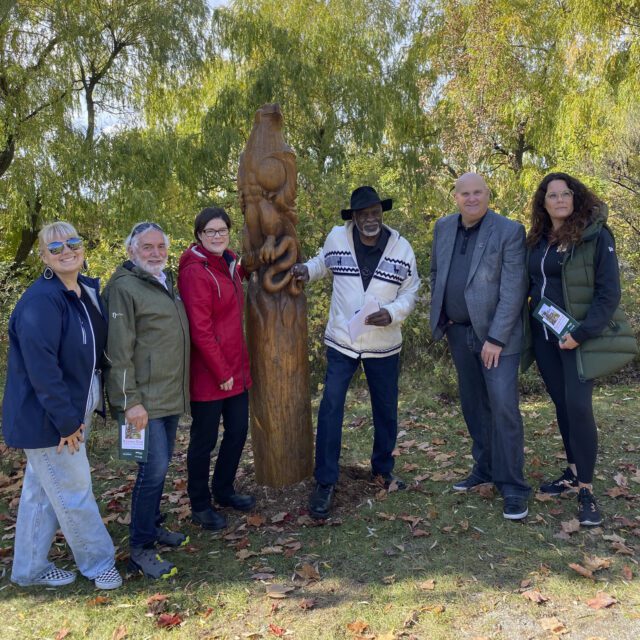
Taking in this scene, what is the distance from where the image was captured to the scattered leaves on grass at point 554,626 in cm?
278

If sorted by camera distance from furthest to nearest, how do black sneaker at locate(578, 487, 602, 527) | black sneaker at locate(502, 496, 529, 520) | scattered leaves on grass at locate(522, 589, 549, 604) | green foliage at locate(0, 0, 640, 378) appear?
green foliage at locate(0, 0, 640, 378) → black sneaker at locate(502, 496, 529, 520) → black sneaker at locate(578, 487, 602, 527) → scattered leaves on grass at locate(522, 589, 549, 604)

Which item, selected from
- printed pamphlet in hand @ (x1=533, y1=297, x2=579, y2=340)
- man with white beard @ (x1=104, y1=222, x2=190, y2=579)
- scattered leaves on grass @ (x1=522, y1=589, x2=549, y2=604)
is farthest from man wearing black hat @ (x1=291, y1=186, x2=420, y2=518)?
scattered leaves on grass @ (x1=522, y1=589, x2=549, y2=604)

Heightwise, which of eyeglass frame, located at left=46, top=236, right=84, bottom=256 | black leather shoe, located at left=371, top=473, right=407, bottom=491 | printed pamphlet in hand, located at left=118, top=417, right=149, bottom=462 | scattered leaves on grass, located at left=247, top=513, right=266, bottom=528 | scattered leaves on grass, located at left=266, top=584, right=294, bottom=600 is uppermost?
eyeglass frame, located at left=46, top=236, right=84, bottom=256

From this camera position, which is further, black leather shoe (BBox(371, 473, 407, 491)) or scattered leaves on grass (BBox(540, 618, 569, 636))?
black leather shoe (BBox(371, 473, 407, 491))

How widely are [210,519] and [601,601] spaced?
2310 millimetres

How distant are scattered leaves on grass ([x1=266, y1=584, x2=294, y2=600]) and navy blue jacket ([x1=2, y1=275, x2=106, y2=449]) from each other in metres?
1.32

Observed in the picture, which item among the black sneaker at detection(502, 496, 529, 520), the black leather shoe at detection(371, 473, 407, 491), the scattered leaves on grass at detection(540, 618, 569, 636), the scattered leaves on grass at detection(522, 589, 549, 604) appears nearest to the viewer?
the scattered leaves on grass at detection(540, 618, 569, 636)

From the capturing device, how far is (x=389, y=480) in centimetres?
446

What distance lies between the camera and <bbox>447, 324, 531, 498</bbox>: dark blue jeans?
3896mm

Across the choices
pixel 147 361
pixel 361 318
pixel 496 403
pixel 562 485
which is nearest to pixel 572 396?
pixel 496 403

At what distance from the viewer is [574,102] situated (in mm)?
12820

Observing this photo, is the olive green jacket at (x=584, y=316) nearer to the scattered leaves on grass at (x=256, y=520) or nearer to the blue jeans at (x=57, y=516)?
the scattered leaves on grass at (x=256, y=520)

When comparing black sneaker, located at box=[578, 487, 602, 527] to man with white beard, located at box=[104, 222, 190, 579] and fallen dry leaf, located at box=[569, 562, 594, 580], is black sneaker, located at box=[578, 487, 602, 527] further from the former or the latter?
man with white beard, located at box=[104, 222, 190, 579]

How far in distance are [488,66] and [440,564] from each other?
11.5m
